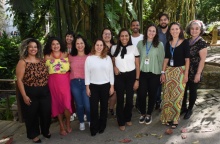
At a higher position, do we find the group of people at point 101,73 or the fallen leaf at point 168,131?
the group of people at point 101,73

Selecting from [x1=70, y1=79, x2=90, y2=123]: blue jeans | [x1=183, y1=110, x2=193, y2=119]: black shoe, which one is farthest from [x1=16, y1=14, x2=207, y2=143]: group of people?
[x1=183, y1=110, x2=193, y2=119]: black shoe

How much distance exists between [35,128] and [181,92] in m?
2.24

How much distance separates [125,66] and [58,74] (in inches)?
38.9

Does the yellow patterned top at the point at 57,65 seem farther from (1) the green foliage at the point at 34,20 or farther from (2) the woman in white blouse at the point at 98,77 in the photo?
(1) the green foliage at the point at 34,20

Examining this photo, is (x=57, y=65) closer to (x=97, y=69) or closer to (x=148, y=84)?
(x=97, y=69)

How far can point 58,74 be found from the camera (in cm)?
365

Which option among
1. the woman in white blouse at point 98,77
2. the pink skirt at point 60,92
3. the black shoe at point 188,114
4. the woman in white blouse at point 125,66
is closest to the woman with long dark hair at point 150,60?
the woman in white blouse at point 125,66

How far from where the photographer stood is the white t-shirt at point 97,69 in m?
3.56

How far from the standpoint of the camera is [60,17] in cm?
470

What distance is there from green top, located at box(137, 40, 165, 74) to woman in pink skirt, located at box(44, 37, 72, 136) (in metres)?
1.14

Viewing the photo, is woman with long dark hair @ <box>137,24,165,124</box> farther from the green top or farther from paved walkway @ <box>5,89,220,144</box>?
paved walkway @ <box>5,89,220,144</box>

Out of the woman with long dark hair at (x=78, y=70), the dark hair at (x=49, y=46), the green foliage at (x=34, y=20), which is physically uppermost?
the green foliage at (x=34, y=20)

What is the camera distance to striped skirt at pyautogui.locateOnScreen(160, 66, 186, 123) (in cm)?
376

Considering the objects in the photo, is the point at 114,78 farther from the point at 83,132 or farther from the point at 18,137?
the point at 18,137
